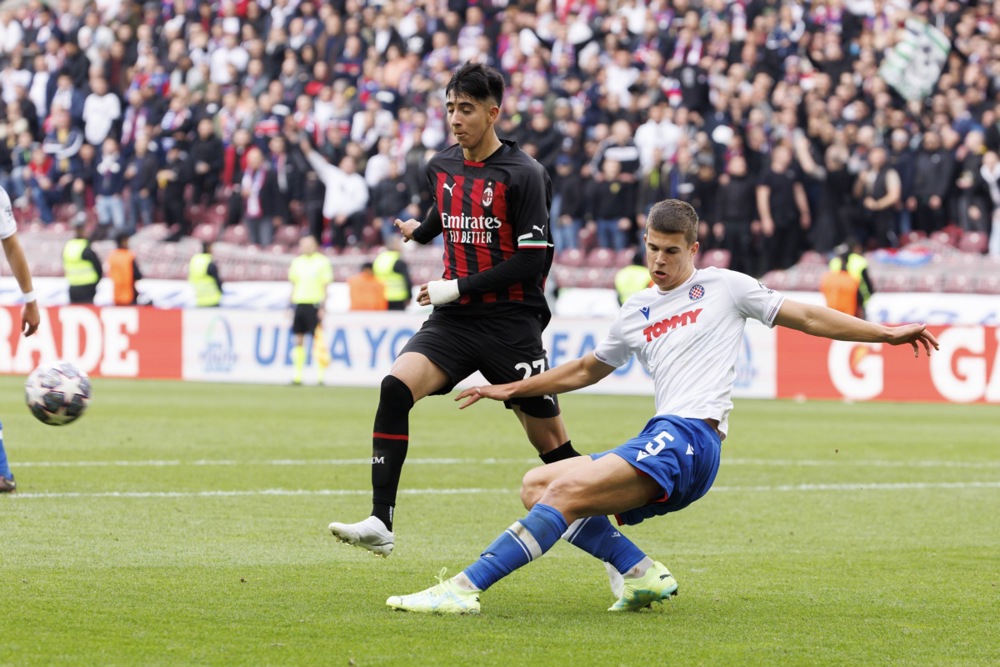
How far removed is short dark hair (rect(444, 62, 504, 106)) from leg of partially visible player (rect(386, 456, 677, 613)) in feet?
5.97

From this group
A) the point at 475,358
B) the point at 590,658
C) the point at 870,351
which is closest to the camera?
the point at 590,658

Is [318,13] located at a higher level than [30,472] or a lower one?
higher

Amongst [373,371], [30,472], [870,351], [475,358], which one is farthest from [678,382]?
[373,371]

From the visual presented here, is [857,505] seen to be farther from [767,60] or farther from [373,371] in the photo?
[767,60]

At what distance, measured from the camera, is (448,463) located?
12.1 m

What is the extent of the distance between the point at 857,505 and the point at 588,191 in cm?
1385

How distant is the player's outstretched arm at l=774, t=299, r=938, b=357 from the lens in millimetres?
5594

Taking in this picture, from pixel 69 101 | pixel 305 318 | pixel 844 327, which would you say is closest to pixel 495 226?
pixel 844 327

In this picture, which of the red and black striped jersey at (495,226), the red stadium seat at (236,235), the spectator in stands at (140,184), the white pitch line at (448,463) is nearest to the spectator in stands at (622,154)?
the red stadium seat at (236,235)

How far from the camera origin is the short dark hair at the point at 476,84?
671 cm

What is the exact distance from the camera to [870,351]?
64.1 ft

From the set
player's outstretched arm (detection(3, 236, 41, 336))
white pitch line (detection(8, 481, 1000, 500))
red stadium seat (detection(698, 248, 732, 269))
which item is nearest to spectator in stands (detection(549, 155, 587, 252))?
red stadium seat (detection(698, 248, 732, 269))

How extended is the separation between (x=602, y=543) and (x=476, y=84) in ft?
6.68

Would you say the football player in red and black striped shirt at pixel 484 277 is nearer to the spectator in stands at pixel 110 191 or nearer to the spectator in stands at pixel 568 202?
the spectator in stands at pixel 568 202
